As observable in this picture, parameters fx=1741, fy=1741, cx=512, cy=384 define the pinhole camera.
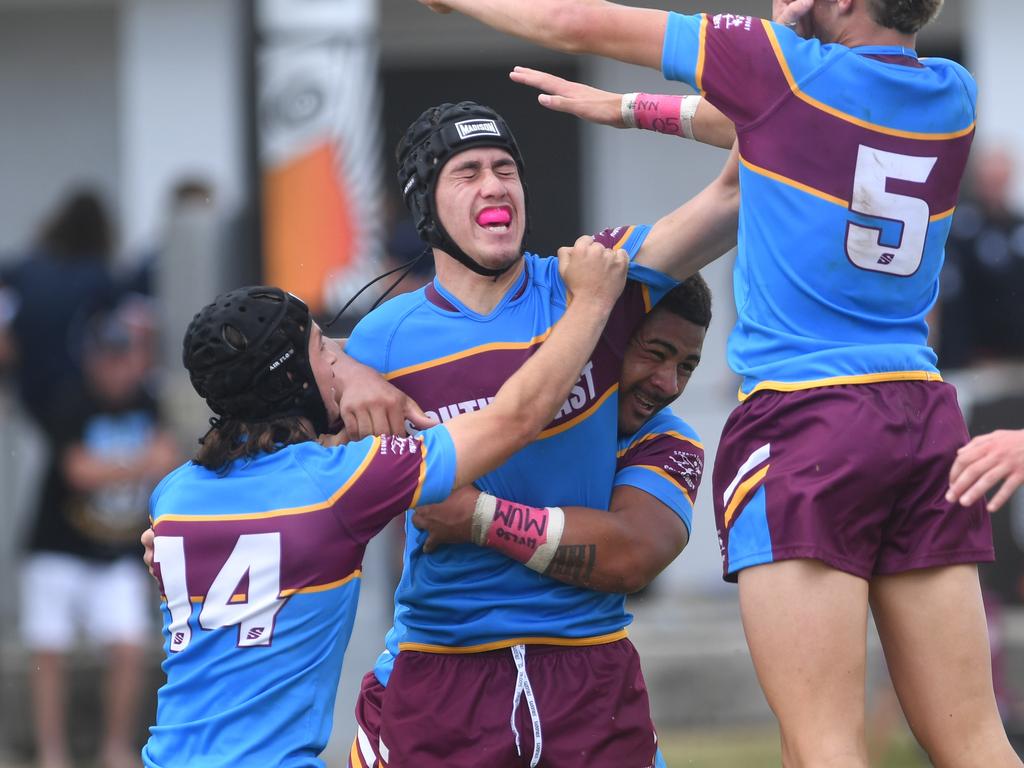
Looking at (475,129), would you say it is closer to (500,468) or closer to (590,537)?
(500,468)

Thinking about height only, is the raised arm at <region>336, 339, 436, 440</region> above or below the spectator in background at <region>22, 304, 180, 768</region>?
above

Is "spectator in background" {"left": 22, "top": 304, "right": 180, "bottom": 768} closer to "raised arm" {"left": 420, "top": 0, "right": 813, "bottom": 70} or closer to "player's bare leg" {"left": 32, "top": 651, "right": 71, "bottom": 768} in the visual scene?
"player's bare leg" {"left": 32, "top": 651, "right": 71, "bottom": 768}

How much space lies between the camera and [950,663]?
12.1 feet

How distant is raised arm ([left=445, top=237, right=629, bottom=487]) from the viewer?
12.9 ft

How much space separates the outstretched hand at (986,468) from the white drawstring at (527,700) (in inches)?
44.2

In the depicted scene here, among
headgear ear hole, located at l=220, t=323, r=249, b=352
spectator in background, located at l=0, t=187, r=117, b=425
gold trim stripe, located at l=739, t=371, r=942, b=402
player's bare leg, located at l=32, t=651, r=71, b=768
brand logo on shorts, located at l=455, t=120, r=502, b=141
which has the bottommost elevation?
player's bare leg, located at l=32, t=651, r=71, b=768

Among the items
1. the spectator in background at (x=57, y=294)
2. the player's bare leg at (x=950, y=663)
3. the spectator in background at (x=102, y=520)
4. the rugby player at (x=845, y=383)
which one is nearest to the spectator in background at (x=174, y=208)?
the spectator in background at (x=57, y=294)

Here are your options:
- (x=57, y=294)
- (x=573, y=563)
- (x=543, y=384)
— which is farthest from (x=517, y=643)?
(x=57, y=294)

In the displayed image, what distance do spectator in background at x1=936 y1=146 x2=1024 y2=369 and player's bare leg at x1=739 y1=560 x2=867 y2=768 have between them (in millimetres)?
4847

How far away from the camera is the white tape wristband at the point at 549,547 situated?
4.09m

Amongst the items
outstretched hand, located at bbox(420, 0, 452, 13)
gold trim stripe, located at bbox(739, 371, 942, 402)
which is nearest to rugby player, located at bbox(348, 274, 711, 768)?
gold trim stripe, located at bbox(739, 371, 942, 402)

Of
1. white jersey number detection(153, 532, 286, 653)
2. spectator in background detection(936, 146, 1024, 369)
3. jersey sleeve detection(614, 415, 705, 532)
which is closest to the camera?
white jersey number detection(153, 532, 286, 653)

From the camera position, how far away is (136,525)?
8.27 metres

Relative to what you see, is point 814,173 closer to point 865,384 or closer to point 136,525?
point 865,384
